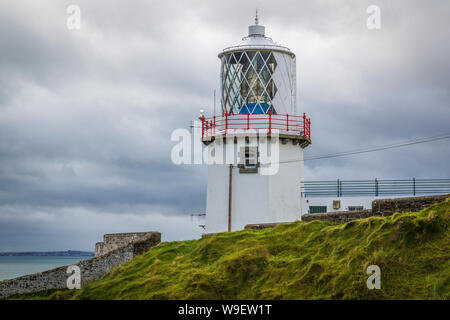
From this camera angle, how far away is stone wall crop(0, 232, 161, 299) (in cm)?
2045

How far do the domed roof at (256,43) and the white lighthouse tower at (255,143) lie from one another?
41mm

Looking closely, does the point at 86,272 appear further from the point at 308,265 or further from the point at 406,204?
the point at 406,204

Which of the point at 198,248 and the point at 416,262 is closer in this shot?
the point at 416,262

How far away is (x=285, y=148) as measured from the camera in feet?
85.7

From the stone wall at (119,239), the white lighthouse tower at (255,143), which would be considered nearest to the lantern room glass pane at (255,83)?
the white lighthouse tower at (255,143)

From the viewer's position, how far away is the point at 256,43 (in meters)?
26.6

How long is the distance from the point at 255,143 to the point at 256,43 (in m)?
4.20

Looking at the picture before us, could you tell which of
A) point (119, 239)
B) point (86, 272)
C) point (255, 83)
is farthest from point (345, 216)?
point (255, 83)

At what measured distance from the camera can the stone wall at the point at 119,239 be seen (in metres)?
21.8

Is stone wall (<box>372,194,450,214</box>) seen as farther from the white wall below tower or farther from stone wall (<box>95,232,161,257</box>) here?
the white wall below tower

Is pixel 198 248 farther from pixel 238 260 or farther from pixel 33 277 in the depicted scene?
pixel 33 277

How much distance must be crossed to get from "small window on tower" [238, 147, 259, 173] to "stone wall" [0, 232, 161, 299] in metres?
5.72

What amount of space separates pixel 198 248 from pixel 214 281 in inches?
109
